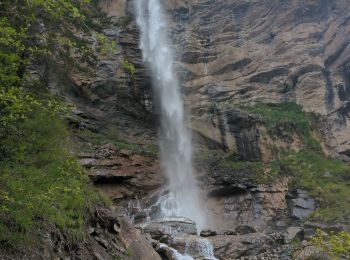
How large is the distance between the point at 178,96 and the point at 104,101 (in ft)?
21.6

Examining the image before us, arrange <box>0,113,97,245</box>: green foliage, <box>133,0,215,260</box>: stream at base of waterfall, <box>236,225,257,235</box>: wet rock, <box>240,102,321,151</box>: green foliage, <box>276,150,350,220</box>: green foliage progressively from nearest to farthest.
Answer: <box>0,113,97,245</box>: green foliage → <box>133,0,215,260</box>: stream at base of waterfall → <box>236,225,257,235</box>: wet rock → <box>276,150,350,220</box>: green foliage → <box>240,102,321,151</box>: green foliage

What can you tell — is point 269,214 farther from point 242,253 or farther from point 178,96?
point 178,96

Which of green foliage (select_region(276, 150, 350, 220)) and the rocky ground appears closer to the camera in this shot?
the rocky ground

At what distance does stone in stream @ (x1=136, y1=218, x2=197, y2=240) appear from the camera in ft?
63.2

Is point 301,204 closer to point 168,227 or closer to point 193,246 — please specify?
point 168,227

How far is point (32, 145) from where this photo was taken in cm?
957

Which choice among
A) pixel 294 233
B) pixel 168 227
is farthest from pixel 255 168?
pixel 168 227

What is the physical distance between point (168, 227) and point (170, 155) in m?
12.2

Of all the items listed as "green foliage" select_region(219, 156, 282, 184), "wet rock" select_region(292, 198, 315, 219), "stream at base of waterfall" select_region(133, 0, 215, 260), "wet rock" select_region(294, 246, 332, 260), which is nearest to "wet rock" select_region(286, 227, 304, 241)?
"wet rock" select_region(292, 198, 315, 219)

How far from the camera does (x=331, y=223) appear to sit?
23.7 metres

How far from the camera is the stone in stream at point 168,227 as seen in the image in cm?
1925

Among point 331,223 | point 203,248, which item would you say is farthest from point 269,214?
point 203,248

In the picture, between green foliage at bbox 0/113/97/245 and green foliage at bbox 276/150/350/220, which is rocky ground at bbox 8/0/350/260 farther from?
green foliage at bbox 0/113/97/245

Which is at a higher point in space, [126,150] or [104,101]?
[104,101]
